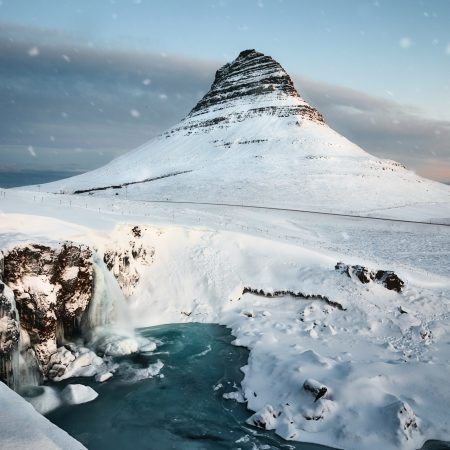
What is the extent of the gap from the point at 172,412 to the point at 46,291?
18.5ft

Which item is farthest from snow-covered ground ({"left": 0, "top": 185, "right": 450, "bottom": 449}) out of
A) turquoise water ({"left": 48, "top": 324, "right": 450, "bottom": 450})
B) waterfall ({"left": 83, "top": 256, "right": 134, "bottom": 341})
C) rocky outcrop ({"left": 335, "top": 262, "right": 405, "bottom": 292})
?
waterfall ({"left": 83, "top": 256, "right": 134, "bottom": 341})

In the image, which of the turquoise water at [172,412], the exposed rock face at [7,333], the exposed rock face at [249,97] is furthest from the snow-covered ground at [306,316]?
the exposed rock face at [249,97]

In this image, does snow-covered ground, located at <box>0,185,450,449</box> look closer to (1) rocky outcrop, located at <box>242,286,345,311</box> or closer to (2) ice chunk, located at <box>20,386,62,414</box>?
(1) rocky outcrop, located at <box>242,286,345,311</box>

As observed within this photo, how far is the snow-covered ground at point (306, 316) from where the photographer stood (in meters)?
9.93

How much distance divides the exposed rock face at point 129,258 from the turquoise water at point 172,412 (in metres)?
4.57

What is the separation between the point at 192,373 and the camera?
41.7 ft

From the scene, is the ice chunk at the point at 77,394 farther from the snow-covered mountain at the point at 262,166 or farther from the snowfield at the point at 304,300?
the snow-covered mountain at the point at 262,166

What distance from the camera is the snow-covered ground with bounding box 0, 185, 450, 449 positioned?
9930 millimetres

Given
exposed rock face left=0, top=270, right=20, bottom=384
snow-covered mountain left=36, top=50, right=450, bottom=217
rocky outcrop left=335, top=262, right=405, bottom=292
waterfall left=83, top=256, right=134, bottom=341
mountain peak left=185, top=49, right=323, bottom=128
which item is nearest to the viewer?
exposed rock face left=0, top=270, right=20, bottom=384

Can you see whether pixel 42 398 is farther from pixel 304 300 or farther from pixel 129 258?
pixel 304 300

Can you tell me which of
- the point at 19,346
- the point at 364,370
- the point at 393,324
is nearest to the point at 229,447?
the point at 364,370

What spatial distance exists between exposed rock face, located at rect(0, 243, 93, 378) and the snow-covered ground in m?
0.72

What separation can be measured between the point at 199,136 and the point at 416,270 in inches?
4104

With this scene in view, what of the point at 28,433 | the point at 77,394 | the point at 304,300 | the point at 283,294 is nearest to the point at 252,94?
the point at 283,294
